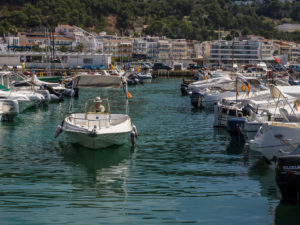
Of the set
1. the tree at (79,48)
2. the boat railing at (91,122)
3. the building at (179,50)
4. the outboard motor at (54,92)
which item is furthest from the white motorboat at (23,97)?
the building at (179,50)

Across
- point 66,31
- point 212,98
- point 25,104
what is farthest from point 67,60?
point 25,104

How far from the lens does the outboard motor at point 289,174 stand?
1612 cm

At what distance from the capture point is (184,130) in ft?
116

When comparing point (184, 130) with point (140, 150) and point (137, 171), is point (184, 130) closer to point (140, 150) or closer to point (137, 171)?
point (140, 150)

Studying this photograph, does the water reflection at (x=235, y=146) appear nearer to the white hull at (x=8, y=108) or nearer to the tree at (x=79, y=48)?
the white hull at (x=8, y=108)

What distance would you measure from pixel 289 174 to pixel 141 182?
6.12 metres

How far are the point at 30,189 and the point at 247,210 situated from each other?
7466 mm

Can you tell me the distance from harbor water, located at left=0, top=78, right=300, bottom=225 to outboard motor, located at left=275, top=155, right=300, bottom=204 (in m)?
0.63

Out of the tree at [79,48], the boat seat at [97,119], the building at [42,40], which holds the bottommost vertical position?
the boat seat at [97,119]

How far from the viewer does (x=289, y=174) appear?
16234mm

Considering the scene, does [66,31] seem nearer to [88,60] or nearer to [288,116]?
[88,60]

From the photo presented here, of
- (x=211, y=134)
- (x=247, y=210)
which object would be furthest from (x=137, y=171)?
(x=211, y=134)

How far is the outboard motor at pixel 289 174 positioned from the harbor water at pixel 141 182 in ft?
Answer: 2.07

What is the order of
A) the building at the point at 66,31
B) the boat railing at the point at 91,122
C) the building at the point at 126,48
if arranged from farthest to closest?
the building at the point at 66,31
the building at the point at 126,48
the boat railing at the point at 91,122
